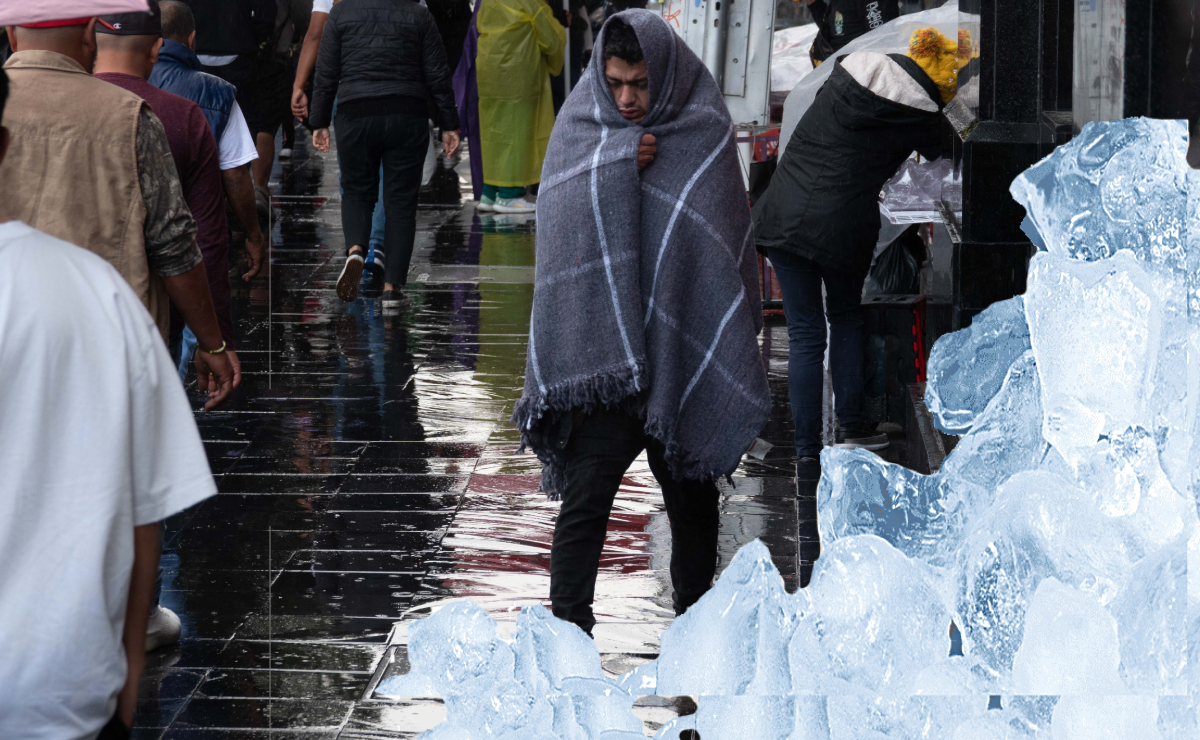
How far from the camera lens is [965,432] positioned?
362 cm

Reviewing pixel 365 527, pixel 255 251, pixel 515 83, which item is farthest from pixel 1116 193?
pixel 515 83

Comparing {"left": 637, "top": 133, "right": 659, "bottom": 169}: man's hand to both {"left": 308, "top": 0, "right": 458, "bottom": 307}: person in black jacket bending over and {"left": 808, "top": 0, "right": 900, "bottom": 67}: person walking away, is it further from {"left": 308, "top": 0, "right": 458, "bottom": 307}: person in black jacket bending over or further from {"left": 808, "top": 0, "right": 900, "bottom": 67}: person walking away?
{"left": 808, "top": 0, "right": 900, "bottom": 67}: person walking away

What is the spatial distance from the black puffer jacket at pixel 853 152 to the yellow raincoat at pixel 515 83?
6309 mm

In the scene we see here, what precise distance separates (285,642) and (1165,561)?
2.63m

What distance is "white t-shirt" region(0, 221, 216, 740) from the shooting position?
1.88 meters

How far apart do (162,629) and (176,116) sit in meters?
1.58

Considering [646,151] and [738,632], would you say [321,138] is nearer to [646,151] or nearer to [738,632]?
[646,151]

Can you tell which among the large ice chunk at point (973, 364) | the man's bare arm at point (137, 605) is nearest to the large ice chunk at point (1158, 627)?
the large ice chunk at point (973, 364)

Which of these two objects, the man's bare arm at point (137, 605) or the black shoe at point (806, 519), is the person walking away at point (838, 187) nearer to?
the black shoe at point (806, 519)

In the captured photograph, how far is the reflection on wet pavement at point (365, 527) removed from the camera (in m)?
4.01

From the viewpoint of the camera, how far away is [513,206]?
12.7 metres

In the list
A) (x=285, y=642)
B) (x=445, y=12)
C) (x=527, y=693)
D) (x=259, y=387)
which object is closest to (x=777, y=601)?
(x=527, y=693)

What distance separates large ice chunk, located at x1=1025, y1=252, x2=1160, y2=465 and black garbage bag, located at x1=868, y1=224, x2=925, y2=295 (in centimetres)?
384

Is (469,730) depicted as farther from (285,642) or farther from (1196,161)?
(1196,161)
